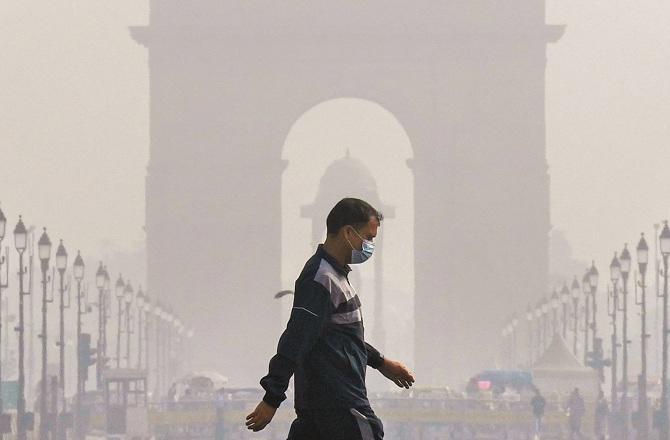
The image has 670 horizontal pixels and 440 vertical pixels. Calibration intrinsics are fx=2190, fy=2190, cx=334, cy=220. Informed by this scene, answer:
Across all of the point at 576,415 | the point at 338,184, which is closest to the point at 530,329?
the point at 338,184

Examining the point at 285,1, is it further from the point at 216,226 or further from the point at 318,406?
the point at 318,406

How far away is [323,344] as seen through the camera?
746 cm

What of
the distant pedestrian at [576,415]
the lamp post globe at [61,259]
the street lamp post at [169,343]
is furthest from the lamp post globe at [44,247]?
the street lamp post at [169,343]

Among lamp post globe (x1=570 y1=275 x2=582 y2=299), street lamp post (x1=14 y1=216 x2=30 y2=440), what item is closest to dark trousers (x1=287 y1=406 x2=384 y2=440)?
street lamp post (x1=14 y1=216 x2=30 y2=440)

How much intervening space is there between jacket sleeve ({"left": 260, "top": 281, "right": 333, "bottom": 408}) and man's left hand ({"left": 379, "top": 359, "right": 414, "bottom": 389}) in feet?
1.81

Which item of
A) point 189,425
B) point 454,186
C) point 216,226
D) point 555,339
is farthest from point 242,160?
point 189,425

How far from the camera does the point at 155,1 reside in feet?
210

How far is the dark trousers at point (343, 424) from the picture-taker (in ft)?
24.5

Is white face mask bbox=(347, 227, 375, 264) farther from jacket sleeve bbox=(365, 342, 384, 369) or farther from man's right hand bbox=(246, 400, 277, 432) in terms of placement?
man's right hand bbox=(246, 400, 277, 432)

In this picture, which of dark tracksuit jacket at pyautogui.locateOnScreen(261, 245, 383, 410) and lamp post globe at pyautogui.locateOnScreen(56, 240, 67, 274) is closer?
dark tracksuit jacket at pyautogui.locateOnScreen(261, 245, 383, 410)

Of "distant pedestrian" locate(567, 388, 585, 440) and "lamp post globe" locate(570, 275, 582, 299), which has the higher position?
"lamp post globe" locate(570, 275, 582, 299)

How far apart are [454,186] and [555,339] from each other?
2228cm

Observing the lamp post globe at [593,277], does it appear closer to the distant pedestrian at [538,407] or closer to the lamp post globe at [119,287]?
the distant pedestrian at [538,407]

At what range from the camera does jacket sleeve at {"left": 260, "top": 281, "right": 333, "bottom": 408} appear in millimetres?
7258
